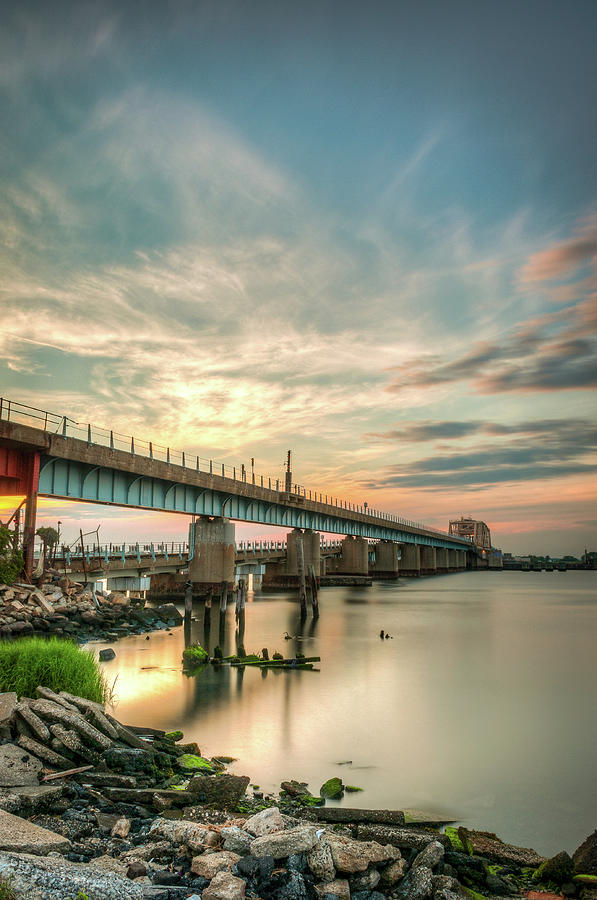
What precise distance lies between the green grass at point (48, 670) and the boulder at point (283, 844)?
8.24 metres

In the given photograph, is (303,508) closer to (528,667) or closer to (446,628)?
(446,628)

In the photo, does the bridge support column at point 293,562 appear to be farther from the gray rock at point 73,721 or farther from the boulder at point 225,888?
the boulder at point 225,888

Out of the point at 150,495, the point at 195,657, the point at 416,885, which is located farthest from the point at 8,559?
the point at 416,885

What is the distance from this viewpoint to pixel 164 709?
19781 millimetres

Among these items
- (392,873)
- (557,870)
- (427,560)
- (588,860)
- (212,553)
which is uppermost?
(212,553)

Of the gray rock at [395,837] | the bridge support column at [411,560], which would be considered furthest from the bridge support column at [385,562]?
the gray rock at [395,837]

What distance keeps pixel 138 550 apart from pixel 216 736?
39.2m

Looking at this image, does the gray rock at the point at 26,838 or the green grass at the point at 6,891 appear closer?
the green grass at the point at 6,891

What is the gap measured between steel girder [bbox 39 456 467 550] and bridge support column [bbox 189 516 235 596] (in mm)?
1260

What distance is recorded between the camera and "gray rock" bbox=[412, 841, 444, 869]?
830 centimetres

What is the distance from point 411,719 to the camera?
19.9 metres

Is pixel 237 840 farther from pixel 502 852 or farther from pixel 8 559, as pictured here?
pixel 8 559

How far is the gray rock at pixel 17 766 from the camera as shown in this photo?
979 centimetres

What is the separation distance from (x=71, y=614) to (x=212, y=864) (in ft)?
93.1
